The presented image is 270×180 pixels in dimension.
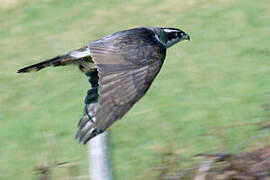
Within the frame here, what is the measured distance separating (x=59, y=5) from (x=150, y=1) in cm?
141

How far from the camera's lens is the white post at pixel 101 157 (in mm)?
5328

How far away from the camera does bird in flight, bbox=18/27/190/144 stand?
16.3 feet

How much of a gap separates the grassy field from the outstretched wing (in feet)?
2.97

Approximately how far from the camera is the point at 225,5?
1097 centimetres

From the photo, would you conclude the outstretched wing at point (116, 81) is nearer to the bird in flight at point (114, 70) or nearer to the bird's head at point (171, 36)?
the bird in flight at point (114, 70)

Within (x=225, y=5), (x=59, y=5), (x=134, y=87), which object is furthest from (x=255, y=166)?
(x=59, y=5)

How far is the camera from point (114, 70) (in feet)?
17.8

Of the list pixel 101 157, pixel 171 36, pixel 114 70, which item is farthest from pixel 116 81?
pixel 171 36

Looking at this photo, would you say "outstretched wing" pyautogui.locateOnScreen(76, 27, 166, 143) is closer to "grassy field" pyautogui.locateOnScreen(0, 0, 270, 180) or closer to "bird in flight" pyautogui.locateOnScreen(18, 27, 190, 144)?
"bird in flight" pyautogui.locateOnScreen(18, 27, 190, 144)

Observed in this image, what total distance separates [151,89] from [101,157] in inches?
143

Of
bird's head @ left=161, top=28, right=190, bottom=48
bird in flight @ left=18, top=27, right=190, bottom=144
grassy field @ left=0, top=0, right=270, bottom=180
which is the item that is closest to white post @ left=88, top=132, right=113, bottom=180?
bird in flight @ left=18, top=27, right=190, bottom=144

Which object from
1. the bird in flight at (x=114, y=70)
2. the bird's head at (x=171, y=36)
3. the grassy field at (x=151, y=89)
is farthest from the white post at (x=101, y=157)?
the bird's head at (x=171, y=36)

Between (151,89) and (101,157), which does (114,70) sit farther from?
(151,89)

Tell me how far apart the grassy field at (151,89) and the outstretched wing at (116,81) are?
90 cm
